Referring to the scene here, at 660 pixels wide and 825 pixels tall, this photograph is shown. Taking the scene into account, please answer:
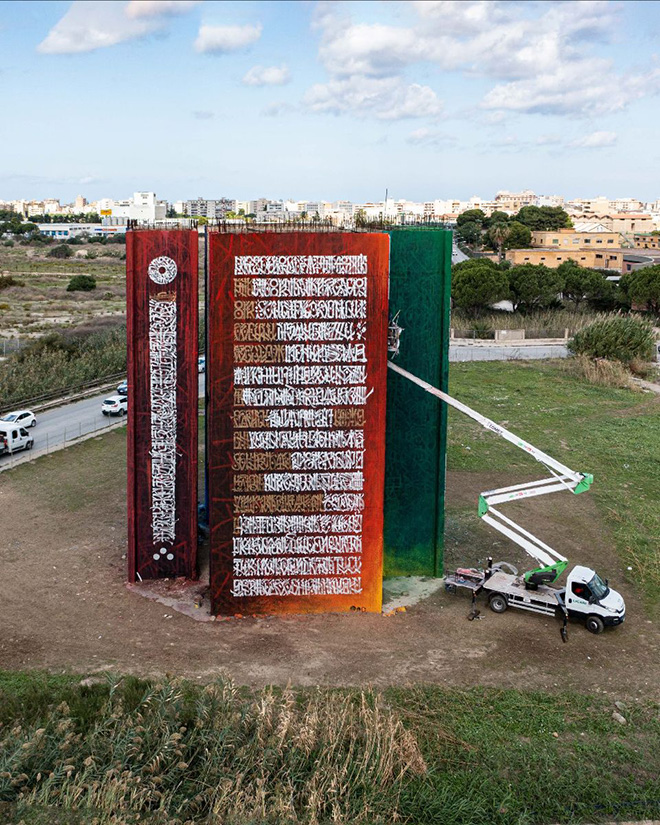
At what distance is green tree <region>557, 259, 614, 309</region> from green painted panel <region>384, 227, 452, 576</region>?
59.4 metres

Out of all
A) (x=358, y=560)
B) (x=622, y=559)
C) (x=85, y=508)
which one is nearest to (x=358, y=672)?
(x=358, y=560)

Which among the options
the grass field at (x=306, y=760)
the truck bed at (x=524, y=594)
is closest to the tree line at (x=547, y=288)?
the truck bed at (x=524, y=594)

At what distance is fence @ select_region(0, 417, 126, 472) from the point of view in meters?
32.7

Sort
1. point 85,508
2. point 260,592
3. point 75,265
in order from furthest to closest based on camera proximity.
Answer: point 75,265 → point 85,508 → point 260,592

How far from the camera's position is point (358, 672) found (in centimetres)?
1716

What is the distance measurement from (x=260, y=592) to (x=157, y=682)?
13.3 ft

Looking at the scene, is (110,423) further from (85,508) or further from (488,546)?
(488,546)

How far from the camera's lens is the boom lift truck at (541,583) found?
1911 centimetres

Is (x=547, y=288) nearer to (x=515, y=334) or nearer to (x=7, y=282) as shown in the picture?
(x=515, y=334)

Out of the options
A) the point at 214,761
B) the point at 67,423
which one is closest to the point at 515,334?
the point at 67,423

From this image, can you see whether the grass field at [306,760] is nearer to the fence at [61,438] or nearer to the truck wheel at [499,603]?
the truck wheel at [499,603]

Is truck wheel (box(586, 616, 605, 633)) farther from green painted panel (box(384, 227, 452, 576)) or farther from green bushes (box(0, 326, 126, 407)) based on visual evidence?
green bushes (box(0, 326, 126, 407))

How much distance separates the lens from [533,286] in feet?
244

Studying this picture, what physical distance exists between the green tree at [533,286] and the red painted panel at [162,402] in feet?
193
